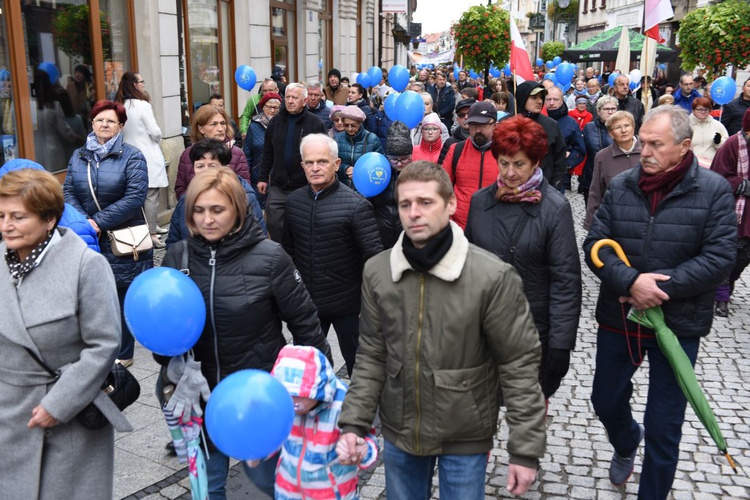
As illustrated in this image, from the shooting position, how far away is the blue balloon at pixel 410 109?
8539 millimetres

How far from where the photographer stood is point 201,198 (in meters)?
3.27

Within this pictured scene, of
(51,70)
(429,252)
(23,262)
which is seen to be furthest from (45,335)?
(51,70)

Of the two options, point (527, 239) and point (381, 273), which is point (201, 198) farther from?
point (527, 239)

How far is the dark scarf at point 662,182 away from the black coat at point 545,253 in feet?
1.24

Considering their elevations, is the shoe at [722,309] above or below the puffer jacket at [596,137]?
below

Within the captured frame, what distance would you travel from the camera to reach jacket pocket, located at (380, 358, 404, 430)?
2.85 metres

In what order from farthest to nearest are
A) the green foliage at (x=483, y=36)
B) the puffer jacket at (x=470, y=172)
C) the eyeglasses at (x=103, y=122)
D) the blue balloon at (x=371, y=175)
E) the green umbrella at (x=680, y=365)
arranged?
the green foliage at (x=483, y=36) < the blue balloon at (x=371, y=175) < the puffer jacket at (x=470, y=172) < the eyeglasses at (x=103, y=122) < the green umbrella at (x=680, y=365)

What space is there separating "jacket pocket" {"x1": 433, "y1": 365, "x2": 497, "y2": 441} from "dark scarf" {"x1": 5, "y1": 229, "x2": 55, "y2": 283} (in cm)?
156

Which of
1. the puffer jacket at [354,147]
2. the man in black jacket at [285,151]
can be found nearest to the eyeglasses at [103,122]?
the man in black jacket at [285,151]

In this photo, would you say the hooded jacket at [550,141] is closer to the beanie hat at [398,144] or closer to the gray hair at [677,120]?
the beanie hat at [398,144]

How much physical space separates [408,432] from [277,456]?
2.67ft

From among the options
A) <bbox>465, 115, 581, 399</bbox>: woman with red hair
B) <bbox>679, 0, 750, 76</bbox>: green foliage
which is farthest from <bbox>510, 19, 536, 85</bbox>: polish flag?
<bbox>679, 0, 750, 76</bbox>: green foliage

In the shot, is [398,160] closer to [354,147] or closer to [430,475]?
[354,147]

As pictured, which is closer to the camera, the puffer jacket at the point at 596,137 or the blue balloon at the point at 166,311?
the blue balloon at the point at 166,311
